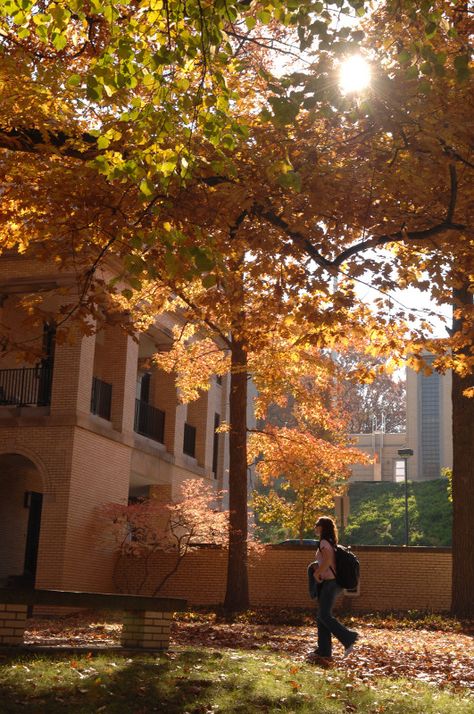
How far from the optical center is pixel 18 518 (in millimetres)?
28406

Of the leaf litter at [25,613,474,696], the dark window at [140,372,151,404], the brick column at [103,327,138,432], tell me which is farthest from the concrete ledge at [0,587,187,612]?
the dark window at [140,372,151,404]

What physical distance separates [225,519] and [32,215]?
1255 centimetres

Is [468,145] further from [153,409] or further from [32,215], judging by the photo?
[153,409]

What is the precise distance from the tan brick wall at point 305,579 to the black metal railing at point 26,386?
5742 mm

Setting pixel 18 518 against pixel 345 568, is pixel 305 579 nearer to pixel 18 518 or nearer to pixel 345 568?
pixel 18 518

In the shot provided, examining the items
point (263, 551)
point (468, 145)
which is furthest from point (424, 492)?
point (468, 145)

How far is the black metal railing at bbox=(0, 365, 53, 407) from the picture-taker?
26.0m

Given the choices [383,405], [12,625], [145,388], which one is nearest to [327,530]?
[12,625]

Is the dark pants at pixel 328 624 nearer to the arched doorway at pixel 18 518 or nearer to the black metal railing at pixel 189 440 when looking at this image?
the arched doorway at pixel 18 518

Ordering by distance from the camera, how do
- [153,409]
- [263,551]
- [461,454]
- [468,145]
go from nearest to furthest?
[468,145] < [461,454] < [263,551] < [153,409]

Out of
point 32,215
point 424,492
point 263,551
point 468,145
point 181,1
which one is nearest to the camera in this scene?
point 181,1

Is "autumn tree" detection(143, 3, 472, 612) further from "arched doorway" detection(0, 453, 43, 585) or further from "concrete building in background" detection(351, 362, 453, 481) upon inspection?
"concrete building in background" detection(351, 362, 453, 481)

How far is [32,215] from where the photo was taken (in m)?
13.2

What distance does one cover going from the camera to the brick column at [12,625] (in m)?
10.1
